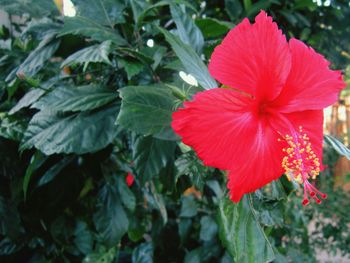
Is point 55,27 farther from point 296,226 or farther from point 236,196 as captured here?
point 296,226

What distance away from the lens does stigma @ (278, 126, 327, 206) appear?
0.43m

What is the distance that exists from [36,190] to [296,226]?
156 centimetres

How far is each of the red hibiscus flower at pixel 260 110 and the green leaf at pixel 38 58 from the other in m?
0.41

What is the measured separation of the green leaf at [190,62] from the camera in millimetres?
515

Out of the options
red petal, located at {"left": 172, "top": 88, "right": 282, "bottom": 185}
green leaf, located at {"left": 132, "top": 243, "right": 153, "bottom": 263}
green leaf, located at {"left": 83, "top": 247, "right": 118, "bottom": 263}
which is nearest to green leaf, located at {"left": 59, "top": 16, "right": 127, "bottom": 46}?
red petal, located at {"left": 172, "top": 88, "right": 282, "bottom": 185}

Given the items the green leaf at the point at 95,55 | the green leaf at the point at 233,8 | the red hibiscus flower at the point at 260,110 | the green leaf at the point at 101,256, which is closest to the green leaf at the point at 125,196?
the green leaf at the point at 101,256

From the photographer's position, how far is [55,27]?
774mm

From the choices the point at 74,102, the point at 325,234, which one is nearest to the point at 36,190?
the point at 74,102

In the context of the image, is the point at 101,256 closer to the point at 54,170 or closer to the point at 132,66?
the point at 54,170

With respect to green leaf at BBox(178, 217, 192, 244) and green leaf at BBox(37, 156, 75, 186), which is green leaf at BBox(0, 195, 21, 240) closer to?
green leaf at BBox(37, 156, 75, 186)

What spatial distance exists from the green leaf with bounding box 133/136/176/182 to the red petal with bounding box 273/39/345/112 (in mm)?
239

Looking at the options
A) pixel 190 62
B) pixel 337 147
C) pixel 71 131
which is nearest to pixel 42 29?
pixel 71 131

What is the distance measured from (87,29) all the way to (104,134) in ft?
0.63

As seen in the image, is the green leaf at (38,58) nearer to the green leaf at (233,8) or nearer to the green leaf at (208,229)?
the green leaf at (233,8)
